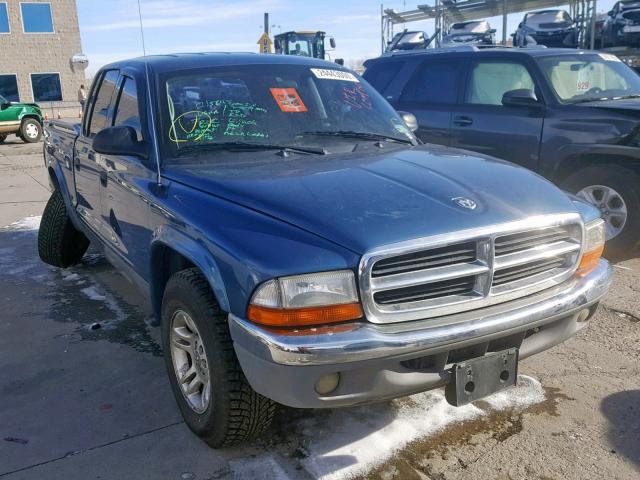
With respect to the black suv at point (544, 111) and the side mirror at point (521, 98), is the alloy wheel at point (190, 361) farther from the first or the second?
the side mirror at point (521, 98)

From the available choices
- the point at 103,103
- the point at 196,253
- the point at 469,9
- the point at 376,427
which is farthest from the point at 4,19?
the point at 376,427

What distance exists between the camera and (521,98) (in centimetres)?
588

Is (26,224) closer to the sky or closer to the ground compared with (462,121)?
closer to the ground

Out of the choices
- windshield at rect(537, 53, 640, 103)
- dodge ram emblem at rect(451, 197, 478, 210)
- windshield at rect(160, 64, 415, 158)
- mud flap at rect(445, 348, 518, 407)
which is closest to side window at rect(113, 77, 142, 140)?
windshield at rect(160, 64, 415, 158)

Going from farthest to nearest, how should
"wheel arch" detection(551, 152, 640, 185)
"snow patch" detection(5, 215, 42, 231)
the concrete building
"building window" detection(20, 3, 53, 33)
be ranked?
"building window" detection(20, 3, 53, 33)
the concrete building
"snow patch" detection(5, 215, 42, 231)
"wheel arch" detection(551, 152, 640, 185)

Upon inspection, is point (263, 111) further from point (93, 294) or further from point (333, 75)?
point (93, 294)

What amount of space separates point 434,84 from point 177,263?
457 centimetres

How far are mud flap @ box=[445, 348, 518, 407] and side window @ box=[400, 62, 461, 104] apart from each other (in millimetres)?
4512

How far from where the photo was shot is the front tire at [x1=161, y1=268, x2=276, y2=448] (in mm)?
2549

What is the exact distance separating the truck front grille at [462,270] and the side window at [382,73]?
4.80 m

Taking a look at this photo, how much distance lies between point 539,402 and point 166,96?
2554 mm

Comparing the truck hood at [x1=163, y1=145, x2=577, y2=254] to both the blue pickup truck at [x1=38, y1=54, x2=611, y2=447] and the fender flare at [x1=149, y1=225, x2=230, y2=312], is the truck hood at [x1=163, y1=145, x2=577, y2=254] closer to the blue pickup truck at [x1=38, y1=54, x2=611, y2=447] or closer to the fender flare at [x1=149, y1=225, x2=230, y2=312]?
the blue pickup truck at [x1=38, y1=54, x2=611, y2=447]

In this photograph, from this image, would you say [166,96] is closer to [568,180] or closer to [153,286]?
[153,286]

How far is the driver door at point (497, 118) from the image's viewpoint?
598 centimetres
